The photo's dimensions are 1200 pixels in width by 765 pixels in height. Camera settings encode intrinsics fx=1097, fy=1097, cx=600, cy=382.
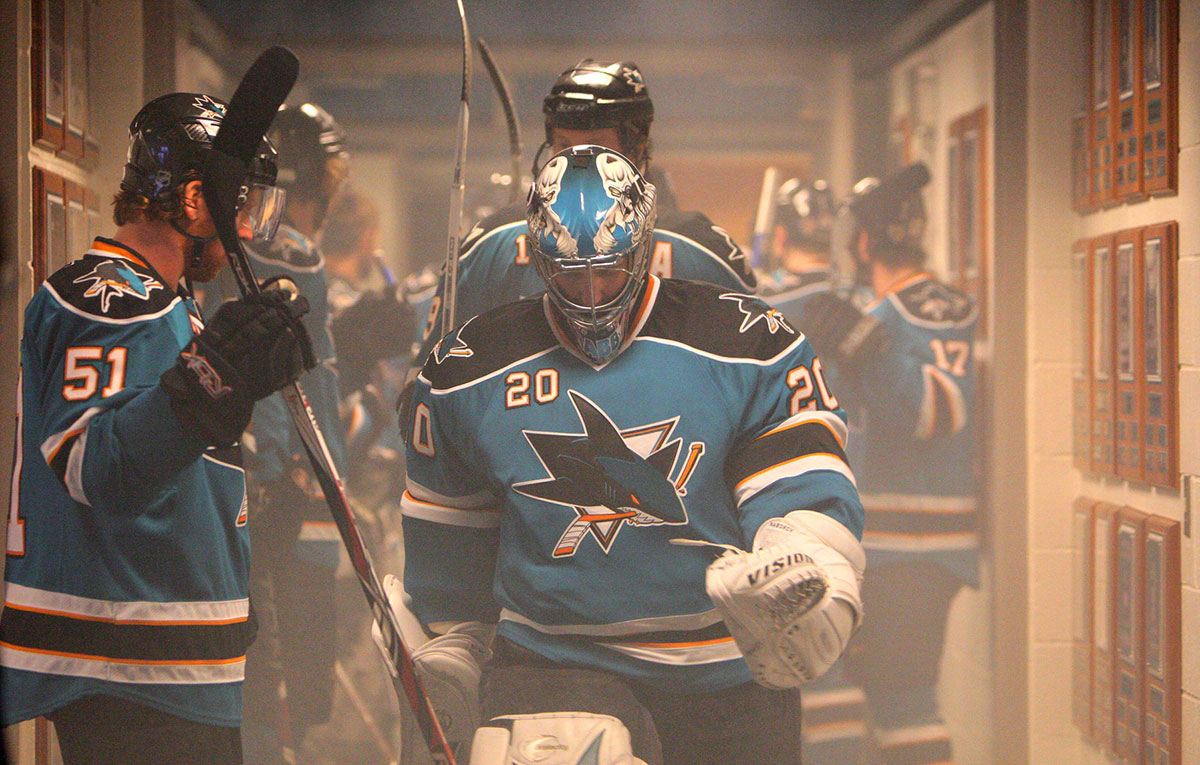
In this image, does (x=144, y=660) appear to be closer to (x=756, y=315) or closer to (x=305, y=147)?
(x=756, y=315)

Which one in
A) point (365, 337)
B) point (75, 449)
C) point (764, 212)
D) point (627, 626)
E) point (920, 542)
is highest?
point (764, 212)

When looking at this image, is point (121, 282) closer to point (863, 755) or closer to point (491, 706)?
point (491, 706)

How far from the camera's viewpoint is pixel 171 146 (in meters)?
1.63

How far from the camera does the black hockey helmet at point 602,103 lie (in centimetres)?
198

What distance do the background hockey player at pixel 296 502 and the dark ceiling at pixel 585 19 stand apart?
0.24 meters

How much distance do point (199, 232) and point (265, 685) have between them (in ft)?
5.12

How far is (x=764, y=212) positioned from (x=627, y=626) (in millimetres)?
1761

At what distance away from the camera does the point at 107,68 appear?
2.39m

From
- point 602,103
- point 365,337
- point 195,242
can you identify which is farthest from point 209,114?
point 365,337

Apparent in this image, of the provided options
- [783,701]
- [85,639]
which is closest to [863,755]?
[783,701]

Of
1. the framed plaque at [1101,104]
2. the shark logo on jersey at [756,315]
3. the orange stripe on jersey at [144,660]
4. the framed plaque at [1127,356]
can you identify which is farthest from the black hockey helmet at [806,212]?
the orange stripe on jersey at [144,660]

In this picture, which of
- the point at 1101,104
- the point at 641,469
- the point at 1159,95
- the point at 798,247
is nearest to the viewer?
the point at 641,469

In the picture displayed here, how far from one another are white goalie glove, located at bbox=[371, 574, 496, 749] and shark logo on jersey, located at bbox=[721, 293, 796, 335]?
64 centimetres

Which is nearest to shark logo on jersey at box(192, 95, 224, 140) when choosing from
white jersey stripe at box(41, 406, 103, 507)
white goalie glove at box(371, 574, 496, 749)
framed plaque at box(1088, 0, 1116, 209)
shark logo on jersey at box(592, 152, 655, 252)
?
white jersey stripe at box(41, 406, 103, 507)
